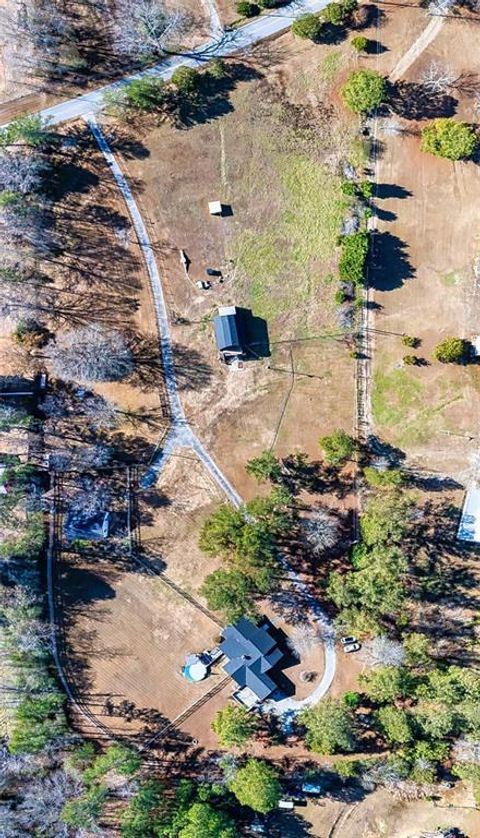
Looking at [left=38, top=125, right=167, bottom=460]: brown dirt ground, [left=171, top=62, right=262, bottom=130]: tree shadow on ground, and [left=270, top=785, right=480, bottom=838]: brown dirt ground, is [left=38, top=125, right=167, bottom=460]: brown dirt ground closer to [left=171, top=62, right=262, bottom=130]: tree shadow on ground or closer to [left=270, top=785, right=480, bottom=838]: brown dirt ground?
[left=171, top=62, right=262, bottom=130]: tree shadow on ground

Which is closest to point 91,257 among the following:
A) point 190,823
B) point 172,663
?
point 172,663

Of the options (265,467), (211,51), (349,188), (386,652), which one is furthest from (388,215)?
(386,652)

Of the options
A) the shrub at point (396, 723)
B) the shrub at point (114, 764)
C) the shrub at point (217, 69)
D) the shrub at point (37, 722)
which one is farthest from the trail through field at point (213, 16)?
the shrub at point (114, 764)

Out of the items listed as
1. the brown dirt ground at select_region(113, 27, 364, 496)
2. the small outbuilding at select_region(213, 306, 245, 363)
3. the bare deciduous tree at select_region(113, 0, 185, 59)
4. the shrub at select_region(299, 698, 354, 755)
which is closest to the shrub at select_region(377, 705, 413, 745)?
the shrub at select_region(299, 698, 354, 755)

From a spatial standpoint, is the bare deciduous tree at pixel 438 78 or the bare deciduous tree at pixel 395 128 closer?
the bare deciduous tree at pixel 438 78

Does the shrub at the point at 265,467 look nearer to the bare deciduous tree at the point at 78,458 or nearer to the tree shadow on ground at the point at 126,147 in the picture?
the bare deciduous tree at the point at 78,458

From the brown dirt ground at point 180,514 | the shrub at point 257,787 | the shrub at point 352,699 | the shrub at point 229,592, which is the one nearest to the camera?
the shrub at point 257,787

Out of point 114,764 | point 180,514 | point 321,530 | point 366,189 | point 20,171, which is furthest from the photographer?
point 180,514

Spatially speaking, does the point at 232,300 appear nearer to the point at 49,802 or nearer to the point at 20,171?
the point at 20,171
